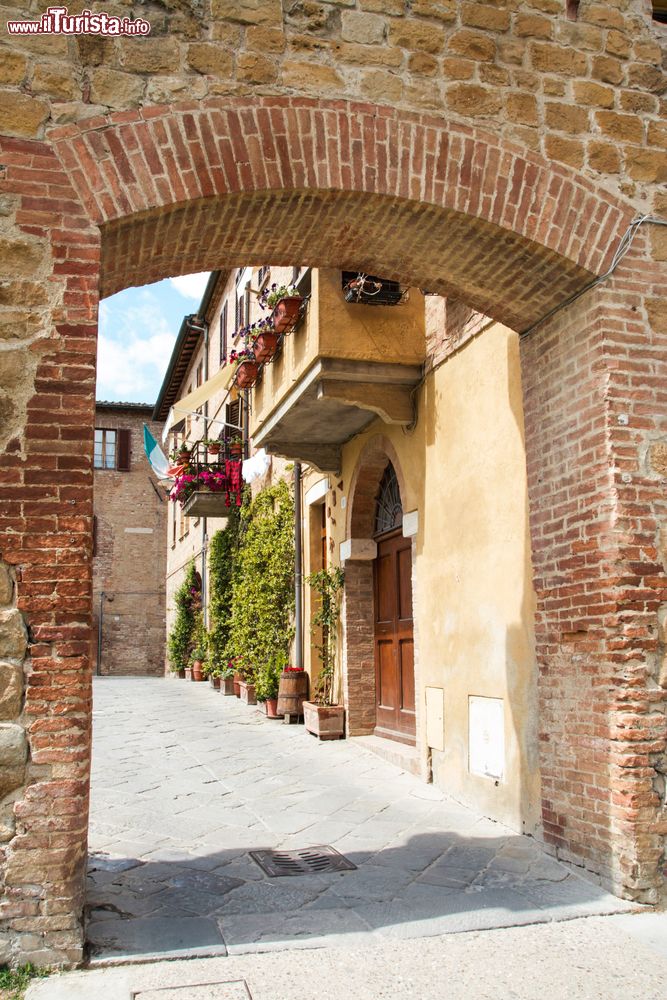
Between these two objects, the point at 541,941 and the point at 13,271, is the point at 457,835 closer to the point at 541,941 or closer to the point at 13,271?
the point at 541,941

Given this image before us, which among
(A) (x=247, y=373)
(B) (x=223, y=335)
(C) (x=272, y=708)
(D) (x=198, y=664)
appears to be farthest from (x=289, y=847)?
(D) (x=198, y=664)

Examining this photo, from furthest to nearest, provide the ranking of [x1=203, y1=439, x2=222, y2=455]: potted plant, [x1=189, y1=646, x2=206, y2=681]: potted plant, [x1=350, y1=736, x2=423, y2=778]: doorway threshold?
[x1=189, y1=646, x2=206, y2=681]: potted plant → [x1=203, y1=439, x2=222, y2=455]: potted plant → [x1=350, y1=736, x2=423, y2=778]: doorway threshold

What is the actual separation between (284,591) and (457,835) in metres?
6.66

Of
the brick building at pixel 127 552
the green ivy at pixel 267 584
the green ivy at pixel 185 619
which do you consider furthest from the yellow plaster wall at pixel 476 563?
the brick building at pixel 127 552

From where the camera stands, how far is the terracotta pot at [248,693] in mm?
13383

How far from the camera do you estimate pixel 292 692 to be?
11.0m

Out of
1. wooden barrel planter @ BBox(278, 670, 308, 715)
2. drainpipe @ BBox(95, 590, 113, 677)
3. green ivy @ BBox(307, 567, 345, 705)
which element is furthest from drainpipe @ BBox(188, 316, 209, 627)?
green ivy @ BBox(307, 567, 345, 705)

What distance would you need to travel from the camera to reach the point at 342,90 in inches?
175

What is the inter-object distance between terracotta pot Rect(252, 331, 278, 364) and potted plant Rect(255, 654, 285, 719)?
434 centimetres

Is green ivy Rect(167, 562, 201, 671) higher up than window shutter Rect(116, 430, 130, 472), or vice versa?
window shutter Rect(116, 430, 130, 472)

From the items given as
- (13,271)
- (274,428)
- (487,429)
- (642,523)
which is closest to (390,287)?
(487,429)

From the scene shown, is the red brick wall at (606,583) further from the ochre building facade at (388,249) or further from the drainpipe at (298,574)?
the drainpipe at (298,574)

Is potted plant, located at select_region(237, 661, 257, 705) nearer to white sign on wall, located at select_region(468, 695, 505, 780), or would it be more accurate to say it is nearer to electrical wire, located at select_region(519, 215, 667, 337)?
white sign on wall, located at select_region(468, 695, 505, 780)

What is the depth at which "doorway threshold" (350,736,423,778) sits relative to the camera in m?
7.80
